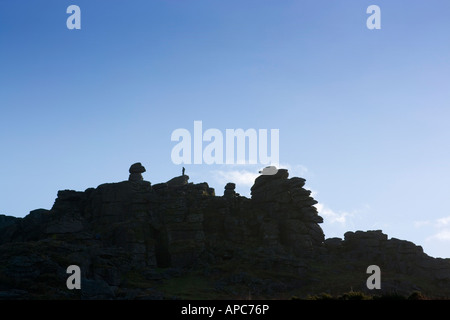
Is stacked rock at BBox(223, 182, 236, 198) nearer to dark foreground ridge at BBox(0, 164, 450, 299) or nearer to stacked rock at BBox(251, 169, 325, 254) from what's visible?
dark foreground ridge at BBox(0, 164, 450, 299)

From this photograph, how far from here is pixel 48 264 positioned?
186 feet

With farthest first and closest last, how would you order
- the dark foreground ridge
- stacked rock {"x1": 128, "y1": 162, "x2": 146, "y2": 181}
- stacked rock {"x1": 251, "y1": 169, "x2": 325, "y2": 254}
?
stacked rock {"x1": 128, "y1": 162, "x2": 146, "y2": 181}, stacked rock {"x1": 251, "y1": 169, "x2": 325, "y2": 254}, the dark foreground ridge

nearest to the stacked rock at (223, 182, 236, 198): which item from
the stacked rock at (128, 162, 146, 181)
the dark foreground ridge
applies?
the dark foreground ridge

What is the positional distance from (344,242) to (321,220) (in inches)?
235

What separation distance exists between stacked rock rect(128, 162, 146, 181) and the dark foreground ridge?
0.60ft

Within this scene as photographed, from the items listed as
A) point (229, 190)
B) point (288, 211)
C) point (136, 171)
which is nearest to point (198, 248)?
point (229, 190)

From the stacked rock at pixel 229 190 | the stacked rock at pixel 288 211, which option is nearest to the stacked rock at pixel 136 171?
the stacked rock at pixel 229 190

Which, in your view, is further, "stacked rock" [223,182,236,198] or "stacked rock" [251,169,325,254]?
"stacked rock" [223,182,236,198]

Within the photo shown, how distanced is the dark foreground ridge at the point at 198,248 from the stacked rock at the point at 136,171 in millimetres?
182

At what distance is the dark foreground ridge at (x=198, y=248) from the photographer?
61.3 metres

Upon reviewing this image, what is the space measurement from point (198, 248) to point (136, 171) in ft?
70.6

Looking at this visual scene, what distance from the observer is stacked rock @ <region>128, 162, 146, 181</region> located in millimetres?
91500

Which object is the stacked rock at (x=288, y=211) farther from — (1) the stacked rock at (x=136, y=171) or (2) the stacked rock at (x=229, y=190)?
(1) the stacked rock at (x=136, y=171)
